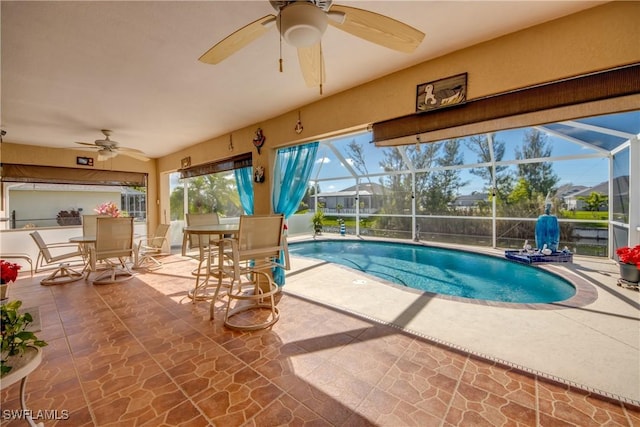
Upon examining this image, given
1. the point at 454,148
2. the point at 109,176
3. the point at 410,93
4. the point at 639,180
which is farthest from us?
the point at 454,148

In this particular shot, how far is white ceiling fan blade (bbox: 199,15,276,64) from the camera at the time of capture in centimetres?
139

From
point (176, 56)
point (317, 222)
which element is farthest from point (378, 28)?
point (317, 222)

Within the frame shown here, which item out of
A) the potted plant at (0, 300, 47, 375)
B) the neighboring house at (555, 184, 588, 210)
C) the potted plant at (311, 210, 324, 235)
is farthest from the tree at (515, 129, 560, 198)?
the potted plant at (0, 300, 47, 375)

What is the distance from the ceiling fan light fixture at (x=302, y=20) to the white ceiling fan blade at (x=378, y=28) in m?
0.11

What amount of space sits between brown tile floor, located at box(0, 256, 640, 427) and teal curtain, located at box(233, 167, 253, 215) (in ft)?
7.19

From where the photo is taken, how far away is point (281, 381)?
1818 millimetres

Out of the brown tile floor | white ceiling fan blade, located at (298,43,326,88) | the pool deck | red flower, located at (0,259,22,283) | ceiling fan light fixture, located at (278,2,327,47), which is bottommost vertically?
the brown tile floor

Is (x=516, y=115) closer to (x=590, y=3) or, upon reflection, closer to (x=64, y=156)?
(x=590, y=3)

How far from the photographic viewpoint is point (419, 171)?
25.6 ft

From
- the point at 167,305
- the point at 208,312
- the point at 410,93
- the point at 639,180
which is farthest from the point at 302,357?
the point at 639,180

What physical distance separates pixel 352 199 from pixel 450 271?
4.77m

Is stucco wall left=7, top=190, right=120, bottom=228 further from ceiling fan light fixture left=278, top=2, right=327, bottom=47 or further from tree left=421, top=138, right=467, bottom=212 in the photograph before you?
tree left=421, top=138, right=467, bottom=212

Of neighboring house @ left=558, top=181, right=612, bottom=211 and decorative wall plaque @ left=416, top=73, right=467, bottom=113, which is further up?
decorative wall plaque @ left=416, top=73, right=467, bottom=113

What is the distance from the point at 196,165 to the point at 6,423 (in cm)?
470
